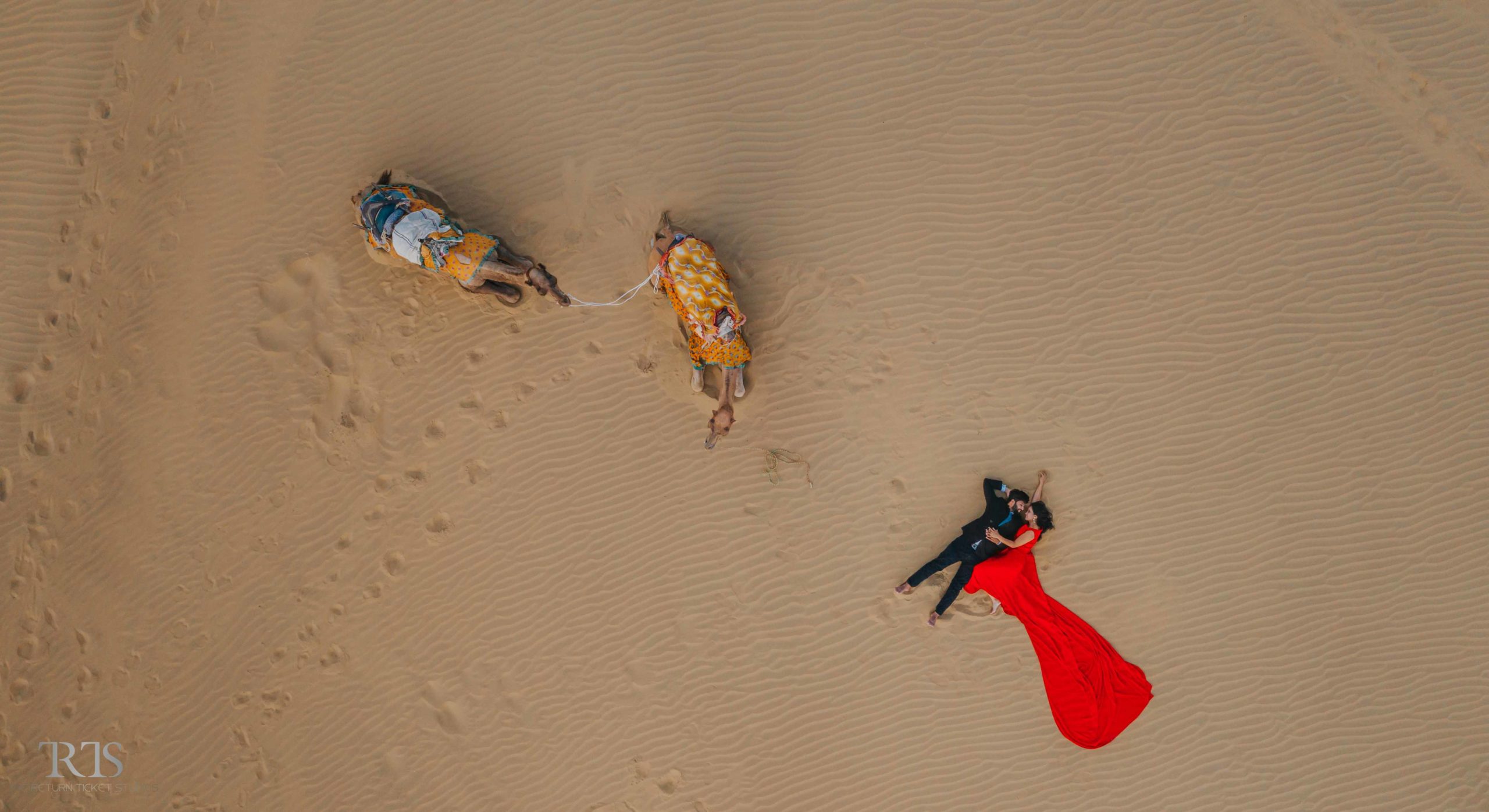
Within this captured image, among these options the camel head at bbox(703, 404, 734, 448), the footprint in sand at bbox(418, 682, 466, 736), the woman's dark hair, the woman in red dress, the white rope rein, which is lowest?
the woman in red dress

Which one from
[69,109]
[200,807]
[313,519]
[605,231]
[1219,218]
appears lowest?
[200,807]

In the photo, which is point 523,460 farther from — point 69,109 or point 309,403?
point 69,109

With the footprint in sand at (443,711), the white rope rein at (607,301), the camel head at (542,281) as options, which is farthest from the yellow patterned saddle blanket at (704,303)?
the footprint in sand at (443,711)

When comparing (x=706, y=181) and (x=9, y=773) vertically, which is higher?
(x=706, y=181)

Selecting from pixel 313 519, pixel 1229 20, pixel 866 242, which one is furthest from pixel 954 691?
pixel 1229 20

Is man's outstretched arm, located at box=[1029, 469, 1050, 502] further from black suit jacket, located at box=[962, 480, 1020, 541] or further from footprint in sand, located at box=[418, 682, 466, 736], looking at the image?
footprint in sand, located at box=[418, 682, 466, 736]

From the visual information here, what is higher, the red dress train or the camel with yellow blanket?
the camel with yellow blanket

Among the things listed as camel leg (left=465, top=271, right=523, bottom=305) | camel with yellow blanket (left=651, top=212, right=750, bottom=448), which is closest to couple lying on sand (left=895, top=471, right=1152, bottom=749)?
camel with yellow blanket (left=651, top=212, right=750, bottom=448)
